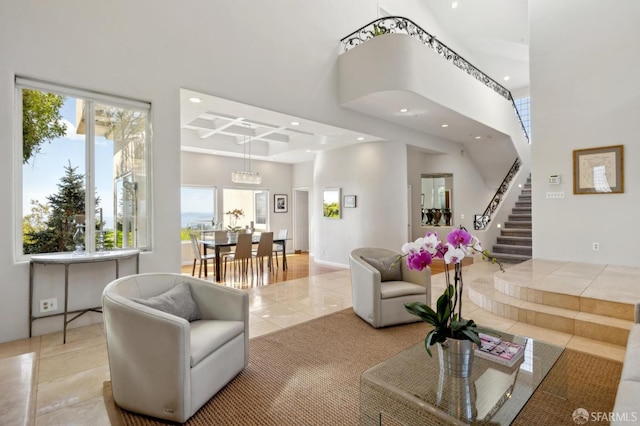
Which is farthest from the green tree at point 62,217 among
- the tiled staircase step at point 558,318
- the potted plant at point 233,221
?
the tiled staircase step at point 558,318

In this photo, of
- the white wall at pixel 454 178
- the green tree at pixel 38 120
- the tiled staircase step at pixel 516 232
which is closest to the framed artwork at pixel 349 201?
the white wall at pixel 454 178

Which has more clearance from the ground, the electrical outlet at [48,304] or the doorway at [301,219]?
the doorway at [301,219]

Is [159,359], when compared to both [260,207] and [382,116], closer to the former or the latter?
[382,116]

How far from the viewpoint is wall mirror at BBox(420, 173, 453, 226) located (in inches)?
384

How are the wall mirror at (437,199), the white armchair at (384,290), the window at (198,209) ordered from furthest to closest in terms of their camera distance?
the wall mirror at (437,199)
the window at (198,209)
the white armchair at (384,290)

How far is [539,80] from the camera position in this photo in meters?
6.09

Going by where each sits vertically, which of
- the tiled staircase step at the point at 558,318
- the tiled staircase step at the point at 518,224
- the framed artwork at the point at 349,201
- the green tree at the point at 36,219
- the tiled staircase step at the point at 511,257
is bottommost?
the tiled staircase step at the point at 558,318

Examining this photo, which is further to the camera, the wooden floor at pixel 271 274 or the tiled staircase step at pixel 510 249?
the tiled staircase step at pixel 510 249

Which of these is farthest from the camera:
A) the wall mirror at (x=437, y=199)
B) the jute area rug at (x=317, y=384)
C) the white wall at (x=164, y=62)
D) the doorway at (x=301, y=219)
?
the doorway at (x=301, y=219)

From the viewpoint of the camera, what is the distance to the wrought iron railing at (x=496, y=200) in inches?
324

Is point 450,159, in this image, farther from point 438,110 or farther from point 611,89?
point 611,89

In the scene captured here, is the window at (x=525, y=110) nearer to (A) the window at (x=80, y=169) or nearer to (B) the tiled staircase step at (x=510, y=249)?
(B) the tiled staircase step at (x=510, y=249)

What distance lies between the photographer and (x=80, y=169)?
3623 millimetres

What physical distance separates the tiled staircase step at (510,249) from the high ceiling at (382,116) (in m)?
2.87
